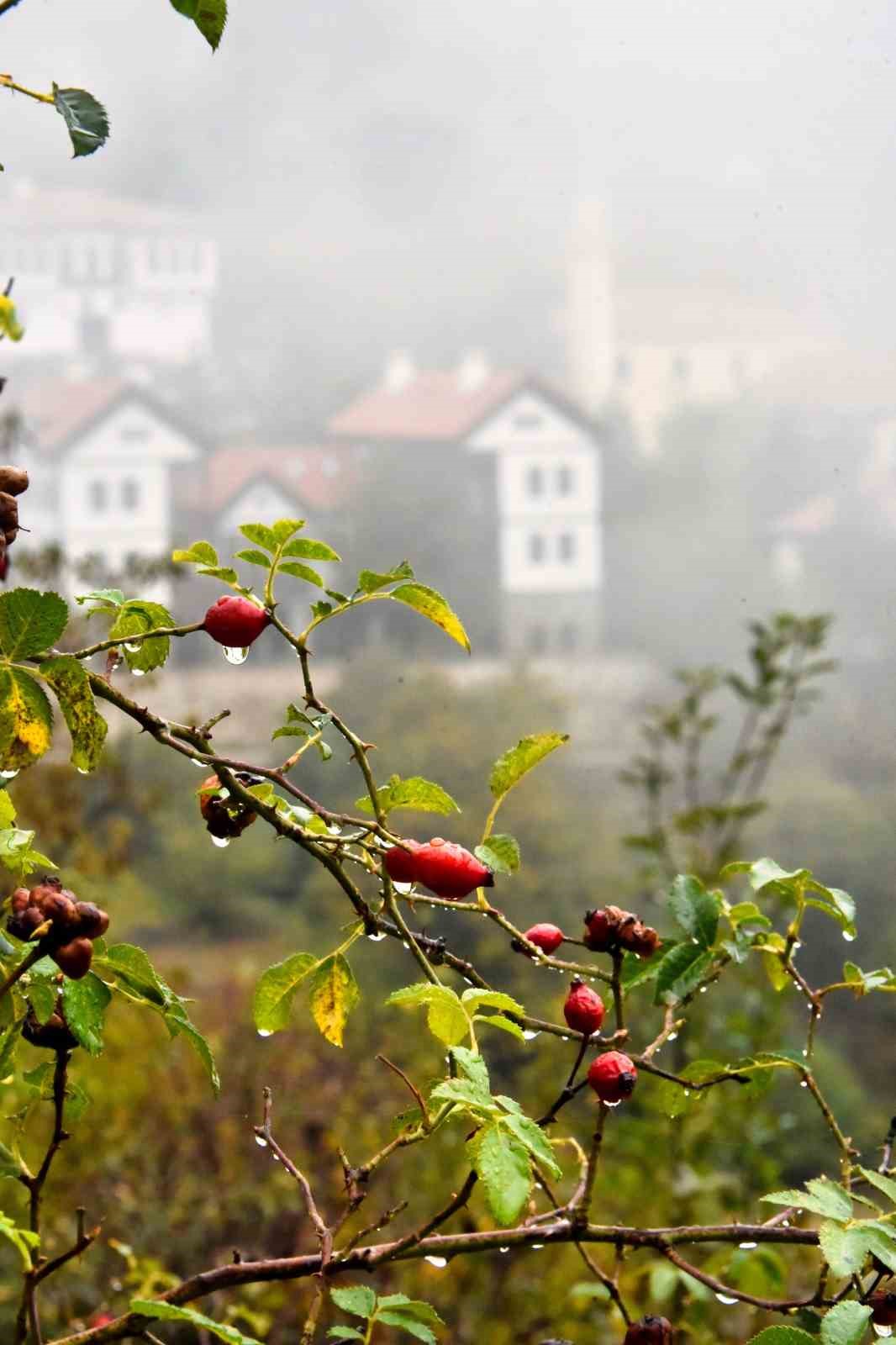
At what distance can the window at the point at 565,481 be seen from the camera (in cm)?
307

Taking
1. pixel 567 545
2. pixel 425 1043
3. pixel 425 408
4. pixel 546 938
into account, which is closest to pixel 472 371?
pixel 425 408

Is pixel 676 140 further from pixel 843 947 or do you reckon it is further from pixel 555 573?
pixel 843 947

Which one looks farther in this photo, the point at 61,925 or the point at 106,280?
the point at 106,280

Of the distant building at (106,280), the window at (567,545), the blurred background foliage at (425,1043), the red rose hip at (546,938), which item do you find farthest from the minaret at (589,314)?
the red rose hip at (546,938)

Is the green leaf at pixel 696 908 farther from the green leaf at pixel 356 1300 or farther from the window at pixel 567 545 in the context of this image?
the window at pixel 567 545

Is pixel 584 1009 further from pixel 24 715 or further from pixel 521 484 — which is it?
pixel 521 484

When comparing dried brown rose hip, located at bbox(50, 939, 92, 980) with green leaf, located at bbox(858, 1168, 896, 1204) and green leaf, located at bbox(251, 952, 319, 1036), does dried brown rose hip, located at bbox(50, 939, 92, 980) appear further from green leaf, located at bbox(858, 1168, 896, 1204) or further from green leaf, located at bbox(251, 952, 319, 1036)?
green leaf, located at bbox(858, 1168, 896, 1204)

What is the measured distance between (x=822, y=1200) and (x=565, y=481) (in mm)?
2772

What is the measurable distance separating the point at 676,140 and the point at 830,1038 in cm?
170

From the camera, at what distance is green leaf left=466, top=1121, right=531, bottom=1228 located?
30cm

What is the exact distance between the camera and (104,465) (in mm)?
3043

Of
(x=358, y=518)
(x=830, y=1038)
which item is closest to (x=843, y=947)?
(x=830, y=1038)

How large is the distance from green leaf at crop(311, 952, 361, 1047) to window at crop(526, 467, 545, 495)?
2.69m

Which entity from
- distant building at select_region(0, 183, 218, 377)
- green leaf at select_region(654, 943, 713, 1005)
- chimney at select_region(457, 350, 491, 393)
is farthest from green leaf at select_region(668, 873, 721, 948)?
distant building at select_region(0, 183, 218, 377)
